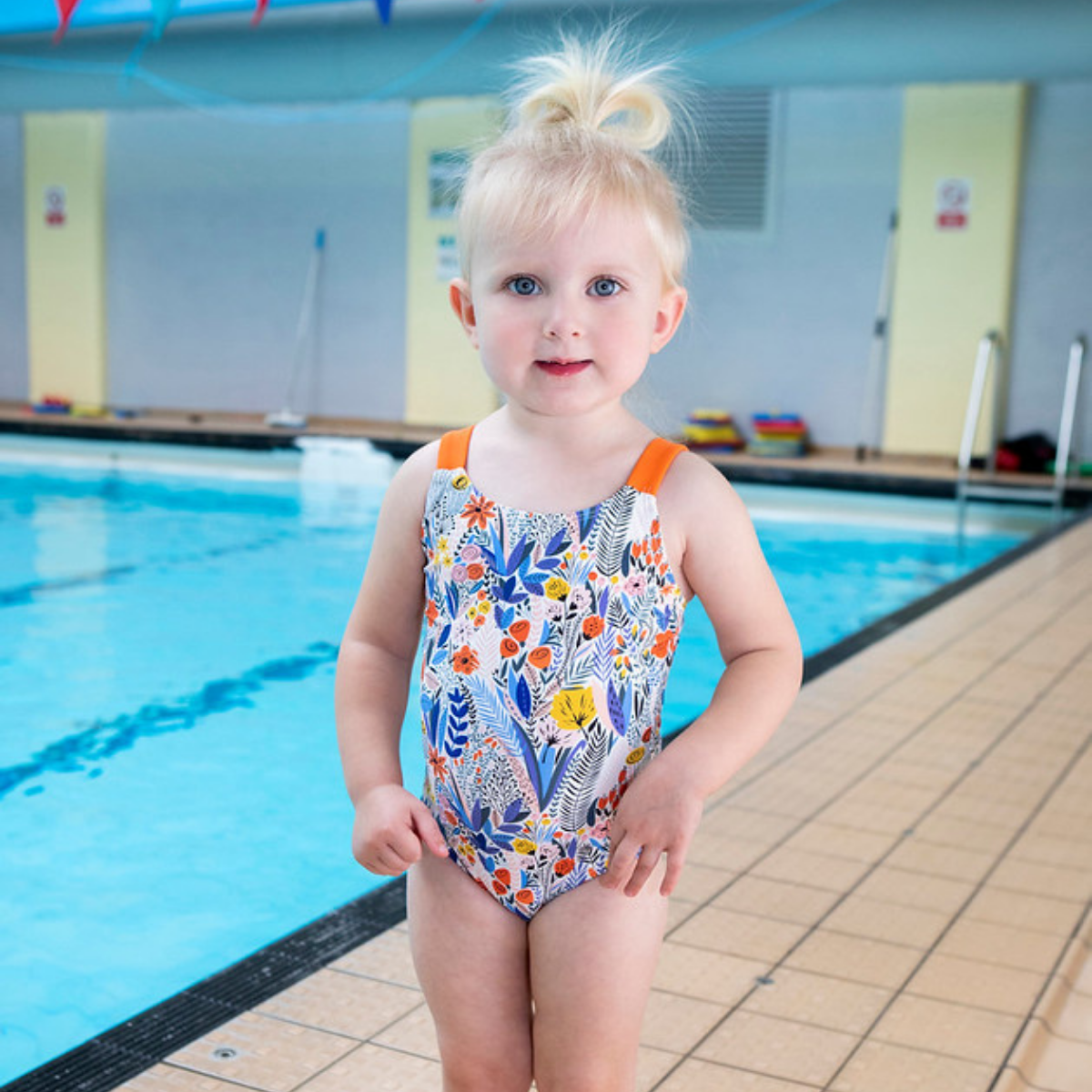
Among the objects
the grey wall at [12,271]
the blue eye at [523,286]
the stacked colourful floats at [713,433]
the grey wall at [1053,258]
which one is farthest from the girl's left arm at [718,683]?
the grey wall at [12,271]

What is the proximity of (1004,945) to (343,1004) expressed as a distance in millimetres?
1174

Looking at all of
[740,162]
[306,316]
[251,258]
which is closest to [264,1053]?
[740,162]

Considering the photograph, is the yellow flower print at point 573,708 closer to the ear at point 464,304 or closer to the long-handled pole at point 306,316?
the ear at point 464,304

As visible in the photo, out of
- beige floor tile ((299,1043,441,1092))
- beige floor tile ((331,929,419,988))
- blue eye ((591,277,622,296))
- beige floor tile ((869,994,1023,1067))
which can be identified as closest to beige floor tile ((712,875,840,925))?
beige floor tile ((869,994,1023,1067))

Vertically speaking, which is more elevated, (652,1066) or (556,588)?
(556,588)

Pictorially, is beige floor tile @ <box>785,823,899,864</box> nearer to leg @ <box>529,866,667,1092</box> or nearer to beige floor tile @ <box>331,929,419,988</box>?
beige floor tile @ <box>331,929,419,988</box>

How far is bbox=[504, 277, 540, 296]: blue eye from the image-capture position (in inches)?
50.8

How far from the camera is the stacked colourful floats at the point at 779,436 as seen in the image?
10750 millimetres

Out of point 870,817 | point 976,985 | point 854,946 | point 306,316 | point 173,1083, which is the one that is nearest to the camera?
point 173,1083

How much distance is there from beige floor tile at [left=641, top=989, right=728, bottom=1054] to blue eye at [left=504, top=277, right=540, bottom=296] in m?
1.29

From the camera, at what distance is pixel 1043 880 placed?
283 centimetres

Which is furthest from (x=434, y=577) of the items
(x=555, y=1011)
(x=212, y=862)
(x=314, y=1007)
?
(x=212, y=862)

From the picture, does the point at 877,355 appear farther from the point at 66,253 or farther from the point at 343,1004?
the point at 343,1004

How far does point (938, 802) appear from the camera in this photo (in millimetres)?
→ 3287
